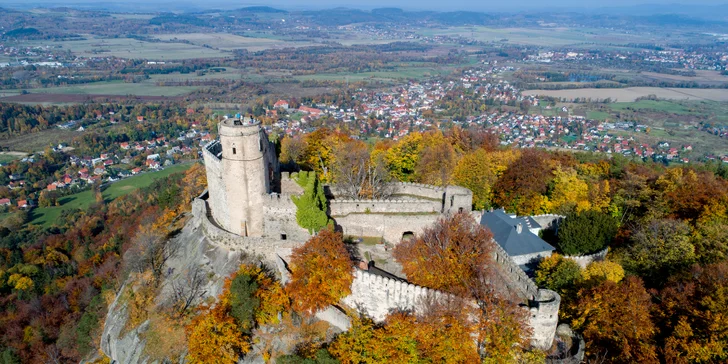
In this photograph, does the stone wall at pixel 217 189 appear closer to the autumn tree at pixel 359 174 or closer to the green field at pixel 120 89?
the autumn tree at pixel 359 174

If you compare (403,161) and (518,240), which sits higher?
(403,161)

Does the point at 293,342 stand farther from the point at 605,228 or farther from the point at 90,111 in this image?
the point at 90,111

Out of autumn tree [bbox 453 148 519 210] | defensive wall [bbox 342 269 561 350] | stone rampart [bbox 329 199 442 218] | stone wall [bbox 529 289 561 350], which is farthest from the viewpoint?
autumn tree [bbox 453 148 519 210]

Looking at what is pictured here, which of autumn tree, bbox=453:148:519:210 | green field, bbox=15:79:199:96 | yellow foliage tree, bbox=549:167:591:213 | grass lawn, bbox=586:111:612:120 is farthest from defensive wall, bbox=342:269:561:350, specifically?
green field, bbox=15:79:199:96

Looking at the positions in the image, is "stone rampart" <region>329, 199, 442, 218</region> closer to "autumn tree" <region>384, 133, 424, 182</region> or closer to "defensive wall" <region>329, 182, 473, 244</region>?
"defensive wall" <region>329, 182, 473, 244</region>

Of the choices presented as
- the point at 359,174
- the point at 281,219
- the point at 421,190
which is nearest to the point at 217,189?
the point at 281,219

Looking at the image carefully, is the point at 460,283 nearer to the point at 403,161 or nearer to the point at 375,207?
the point at 375,207
